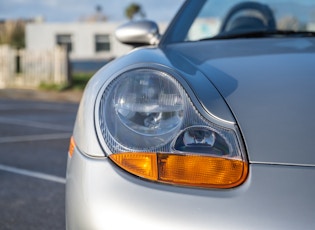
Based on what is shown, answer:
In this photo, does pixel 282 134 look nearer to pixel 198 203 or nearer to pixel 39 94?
pixel 198 203

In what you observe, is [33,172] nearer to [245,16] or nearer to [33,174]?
[33,174]

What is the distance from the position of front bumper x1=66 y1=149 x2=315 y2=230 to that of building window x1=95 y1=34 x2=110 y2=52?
2941 cm

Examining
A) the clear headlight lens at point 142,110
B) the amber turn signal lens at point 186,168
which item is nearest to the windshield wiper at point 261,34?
the clear headlight lens at point 142,110

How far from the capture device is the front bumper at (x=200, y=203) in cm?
134

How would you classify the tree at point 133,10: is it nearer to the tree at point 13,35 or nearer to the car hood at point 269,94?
the tree at point 13,35

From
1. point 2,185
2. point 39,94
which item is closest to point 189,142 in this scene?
point 2,185

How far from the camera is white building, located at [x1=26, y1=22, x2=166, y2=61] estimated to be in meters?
30.1

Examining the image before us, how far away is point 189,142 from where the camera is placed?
158 cm

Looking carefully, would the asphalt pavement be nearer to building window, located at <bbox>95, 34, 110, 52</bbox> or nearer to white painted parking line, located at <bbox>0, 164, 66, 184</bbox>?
white painted parking line, located at <bbox>0, 164, 66, 184</bbox>

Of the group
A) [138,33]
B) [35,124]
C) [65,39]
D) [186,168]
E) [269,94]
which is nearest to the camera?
[186,168]

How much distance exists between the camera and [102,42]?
Result: 3048cm

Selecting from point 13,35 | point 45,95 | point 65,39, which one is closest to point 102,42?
point 65,39

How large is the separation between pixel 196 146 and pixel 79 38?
29.5 meters

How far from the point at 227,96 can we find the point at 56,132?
19.5ft
